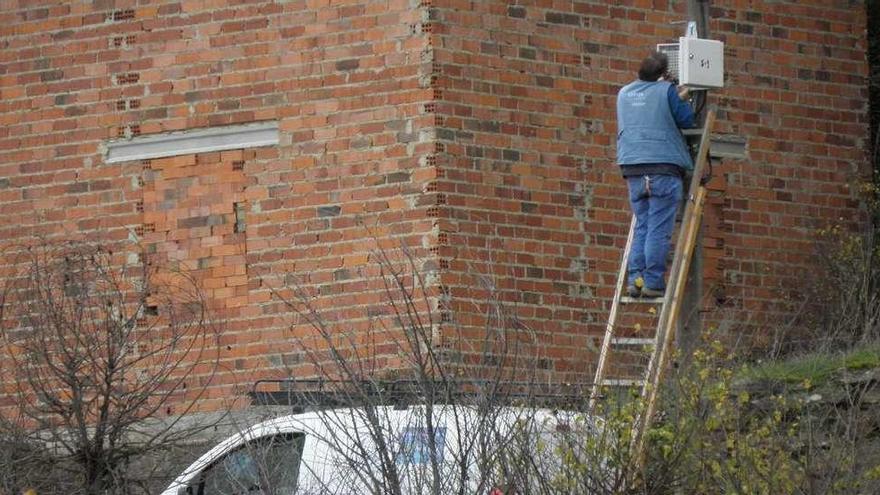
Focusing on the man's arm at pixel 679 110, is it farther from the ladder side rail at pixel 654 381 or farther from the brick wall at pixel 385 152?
the brick wall at pixel 385 152

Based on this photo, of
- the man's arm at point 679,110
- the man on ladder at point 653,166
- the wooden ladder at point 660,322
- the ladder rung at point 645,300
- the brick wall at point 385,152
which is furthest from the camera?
the brick wall at point 385,152

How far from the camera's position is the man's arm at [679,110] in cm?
1413

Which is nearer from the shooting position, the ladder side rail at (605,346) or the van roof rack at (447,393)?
the van roof rack at (447,393)

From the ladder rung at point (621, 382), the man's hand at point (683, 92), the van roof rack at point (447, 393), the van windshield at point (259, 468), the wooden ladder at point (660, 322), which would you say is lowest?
the van windshield at point (259, 468)

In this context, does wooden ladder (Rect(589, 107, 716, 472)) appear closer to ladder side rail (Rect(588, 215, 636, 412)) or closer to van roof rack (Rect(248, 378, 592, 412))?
ladder side rail (Rect(588, 215, 636, 412))

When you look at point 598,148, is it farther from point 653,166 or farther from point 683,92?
point 653,166

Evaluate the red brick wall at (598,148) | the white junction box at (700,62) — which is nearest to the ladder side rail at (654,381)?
the white junction box at (700,62)

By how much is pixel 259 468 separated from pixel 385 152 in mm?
5653

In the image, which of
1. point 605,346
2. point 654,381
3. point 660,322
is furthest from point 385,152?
point 654,381

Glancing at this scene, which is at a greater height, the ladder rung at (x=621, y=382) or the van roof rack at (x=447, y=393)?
the ladder rung at (x=621, y=382)

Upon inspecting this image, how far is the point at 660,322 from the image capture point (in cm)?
1309

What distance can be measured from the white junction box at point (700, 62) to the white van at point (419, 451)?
4.11 metres

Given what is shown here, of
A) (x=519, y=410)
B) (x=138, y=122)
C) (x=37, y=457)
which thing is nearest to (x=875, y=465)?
(x=519, y=410)

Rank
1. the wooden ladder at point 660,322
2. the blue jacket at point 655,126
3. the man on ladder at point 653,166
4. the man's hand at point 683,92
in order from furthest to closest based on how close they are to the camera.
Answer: the man's hand at point 683,92 < the blue jacket at point 655,126 < the man on ladder at point 653,166 < the wooden ladder at point 660,322
